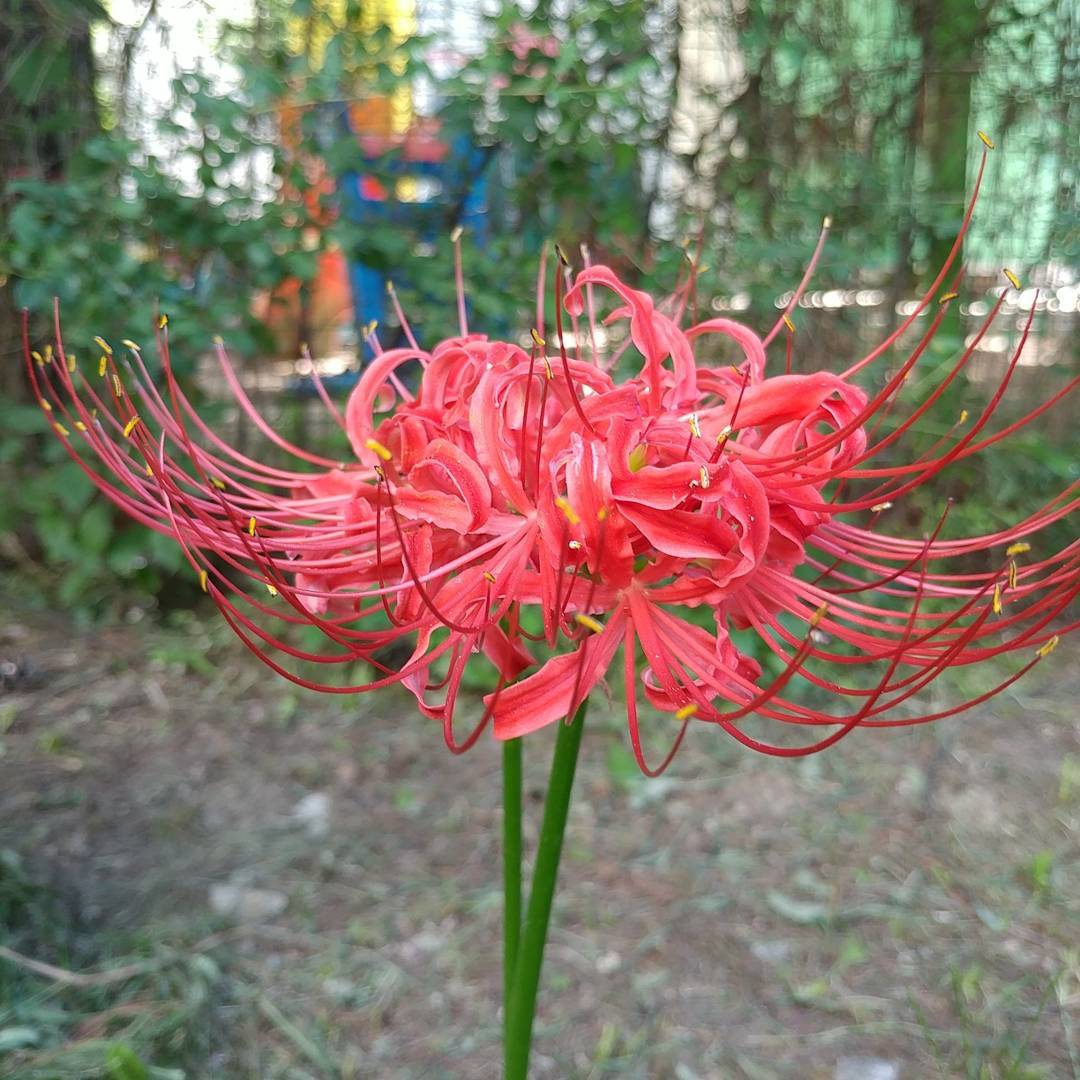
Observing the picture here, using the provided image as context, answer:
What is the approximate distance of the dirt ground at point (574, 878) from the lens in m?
1.52

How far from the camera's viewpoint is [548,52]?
2176 millimetres

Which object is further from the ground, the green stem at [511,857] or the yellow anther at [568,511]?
the yellow anther at [568,511]

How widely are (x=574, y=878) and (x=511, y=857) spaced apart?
113 cm

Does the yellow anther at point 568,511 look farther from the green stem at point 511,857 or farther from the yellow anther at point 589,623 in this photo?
the green stem at point 511,857

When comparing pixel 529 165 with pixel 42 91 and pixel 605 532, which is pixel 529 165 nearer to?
pixel 42 91

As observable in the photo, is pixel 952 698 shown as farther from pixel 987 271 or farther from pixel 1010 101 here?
pixel 1010 101

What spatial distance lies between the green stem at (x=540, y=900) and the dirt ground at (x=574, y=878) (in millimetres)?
764

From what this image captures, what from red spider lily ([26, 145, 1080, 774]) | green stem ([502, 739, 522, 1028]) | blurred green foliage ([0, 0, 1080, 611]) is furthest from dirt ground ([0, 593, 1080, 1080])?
red spider lily ([26, 145, 1080, 774])

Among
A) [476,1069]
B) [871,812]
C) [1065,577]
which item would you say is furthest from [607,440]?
[871,812]

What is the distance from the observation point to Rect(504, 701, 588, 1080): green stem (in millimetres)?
708

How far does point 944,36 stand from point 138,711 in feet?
9.54

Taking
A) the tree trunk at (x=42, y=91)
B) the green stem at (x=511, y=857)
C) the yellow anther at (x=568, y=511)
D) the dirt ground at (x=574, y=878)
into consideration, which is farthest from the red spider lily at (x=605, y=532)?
the tree trunk at (x=42, y=91)

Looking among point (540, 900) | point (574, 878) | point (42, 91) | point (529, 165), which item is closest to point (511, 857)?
point (540, 900)

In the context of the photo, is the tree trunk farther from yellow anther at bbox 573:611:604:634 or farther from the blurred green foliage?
yellow anther at bbox 573:611:604:634
